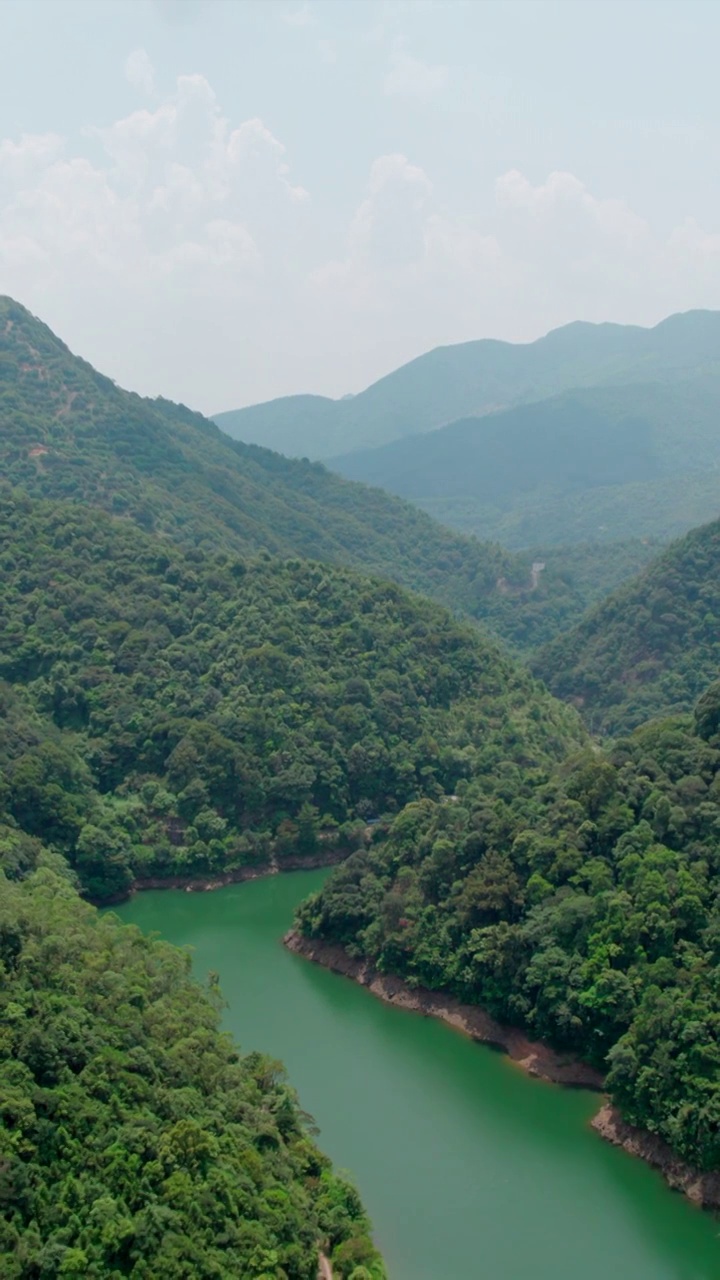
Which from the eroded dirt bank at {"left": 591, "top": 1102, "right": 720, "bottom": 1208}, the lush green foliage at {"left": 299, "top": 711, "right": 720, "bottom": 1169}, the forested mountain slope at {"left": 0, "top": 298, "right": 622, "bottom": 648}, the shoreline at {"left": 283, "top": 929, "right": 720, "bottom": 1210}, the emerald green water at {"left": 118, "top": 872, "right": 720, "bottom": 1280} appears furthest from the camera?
the forested mountain slope at {"left": 0, "top": 298, "right": 622, "bottom": 648}

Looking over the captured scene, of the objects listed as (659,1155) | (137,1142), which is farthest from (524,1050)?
(137,1142)

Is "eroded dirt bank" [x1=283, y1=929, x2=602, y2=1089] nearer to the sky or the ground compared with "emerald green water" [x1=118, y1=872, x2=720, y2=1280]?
nearer to the sky

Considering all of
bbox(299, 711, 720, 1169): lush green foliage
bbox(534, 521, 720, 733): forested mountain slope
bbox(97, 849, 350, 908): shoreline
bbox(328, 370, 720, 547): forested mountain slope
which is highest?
bbox(328, 370, 720, 547): forested mountain slope

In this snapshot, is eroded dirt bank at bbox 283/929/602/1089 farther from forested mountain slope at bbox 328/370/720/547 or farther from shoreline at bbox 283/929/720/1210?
forested mountain slope at bbox 328/370/720/547

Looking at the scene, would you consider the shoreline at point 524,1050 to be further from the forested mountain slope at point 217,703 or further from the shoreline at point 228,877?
the forested mountain slope at point 217,703

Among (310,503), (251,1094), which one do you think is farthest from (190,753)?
(310,503)

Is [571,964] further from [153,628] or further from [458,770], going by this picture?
[153,628]

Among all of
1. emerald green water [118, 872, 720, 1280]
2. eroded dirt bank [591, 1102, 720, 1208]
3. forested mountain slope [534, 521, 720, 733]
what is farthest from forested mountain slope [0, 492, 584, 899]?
eroded dirt bank [591, 1102, 720, 1208]
